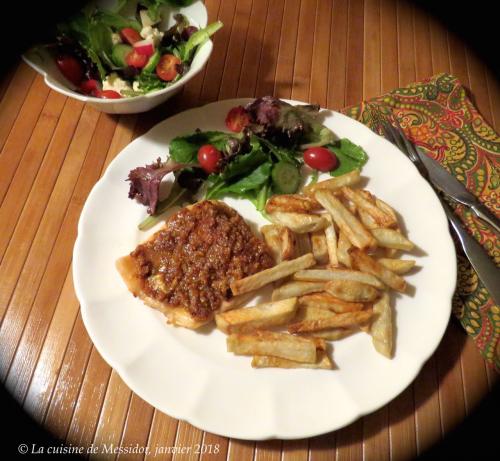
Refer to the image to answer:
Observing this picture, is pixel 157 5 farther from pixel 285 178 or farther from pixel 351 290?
pixel 351 290

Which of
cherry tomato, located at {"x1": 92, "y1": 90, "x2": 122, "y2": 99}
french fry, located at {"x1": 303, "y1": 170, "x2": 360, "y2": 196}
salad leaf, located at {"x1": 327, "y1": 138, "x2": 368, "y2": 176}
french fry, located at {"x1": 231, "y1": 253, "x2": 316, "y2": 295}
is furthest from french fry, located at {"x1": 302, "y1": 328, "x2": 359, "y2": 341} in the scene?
cherry tomato, located at {"x1": 92, "y1": 90, "x2": 122, "y2": 99}

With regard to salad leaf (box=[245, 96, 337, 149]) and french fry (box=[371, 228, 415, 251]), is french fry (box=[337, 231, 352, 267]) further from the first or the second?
salad leaf (box=[245, 96, 337, 149])

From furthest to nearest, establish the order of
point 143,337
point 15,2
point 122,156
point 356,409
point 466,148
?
point 15,2 → point 466,148 → point 122,156 → point 143,337 → point 356,409

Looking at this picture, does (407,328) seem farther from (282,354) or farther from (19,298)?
(19,298)

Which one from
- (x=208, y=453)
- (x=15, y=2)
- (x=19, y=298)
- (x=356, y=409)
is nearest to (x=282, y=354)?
(x=356, y=409)

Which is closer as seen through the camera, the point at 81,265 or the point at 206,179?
the point at 81,265

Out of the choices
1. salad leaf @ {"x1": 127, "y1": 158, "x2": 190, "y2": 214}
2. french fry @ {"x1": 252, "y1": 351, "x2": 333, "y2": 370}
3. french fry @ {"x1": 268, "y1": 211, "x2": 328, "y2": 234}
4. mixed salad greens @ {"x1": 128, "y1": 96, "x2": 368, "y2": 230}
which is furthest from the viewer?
mixed salad greens @ {"x1": 128, "y1": 96, "x2": 368, "y2": 230}
